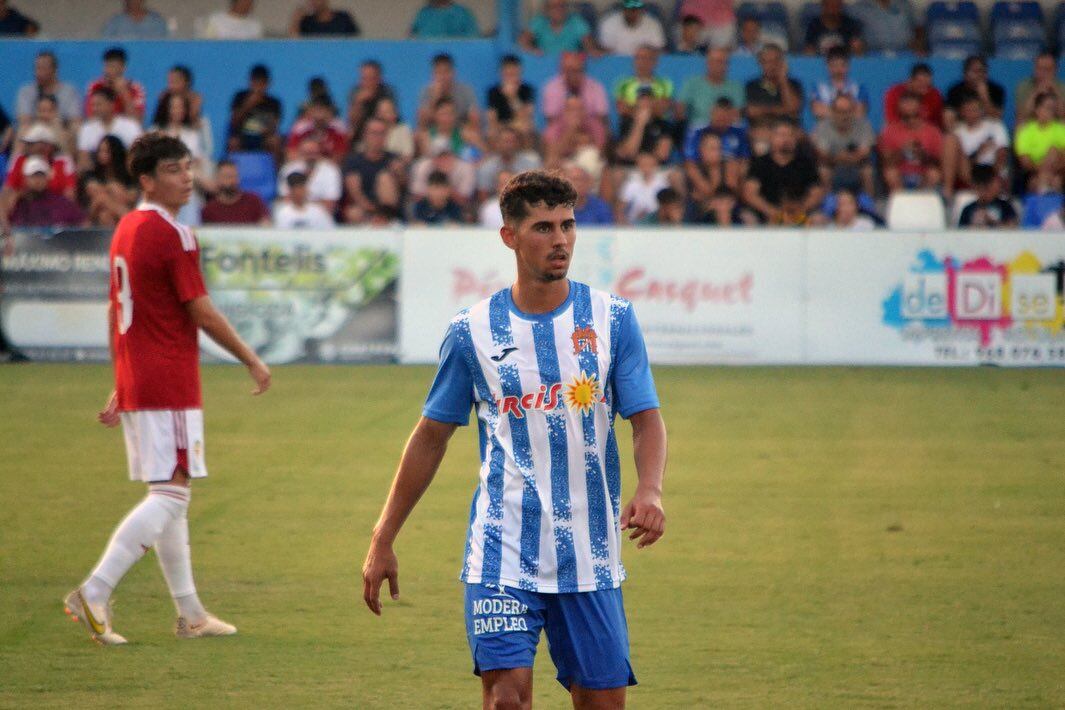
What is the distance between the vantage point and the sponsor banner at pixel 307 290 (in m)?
16.7

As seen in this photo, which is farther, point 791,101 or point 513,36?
point 513,36

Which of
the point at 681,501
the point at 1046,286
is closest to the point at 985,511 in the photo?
the point at 681,501

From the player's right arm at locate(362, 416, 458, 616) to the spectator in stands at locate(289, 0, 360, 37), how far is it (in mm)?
17809

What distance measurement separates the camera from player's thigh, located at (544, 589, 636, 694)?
4.07 meters

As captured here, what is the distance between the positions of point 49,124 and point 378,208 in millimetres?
4338

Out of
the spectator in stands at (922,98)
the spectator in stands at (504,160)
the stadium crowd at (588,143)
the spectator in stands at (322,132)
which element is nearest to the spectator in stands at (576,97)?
the stadium crowd at (588,143)

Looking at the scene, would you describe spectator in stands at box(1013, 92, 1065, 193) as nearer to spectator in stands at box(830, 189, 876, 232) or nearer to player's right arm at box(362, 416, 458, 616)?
spectator in stands at box(830, 189, 876, 232)

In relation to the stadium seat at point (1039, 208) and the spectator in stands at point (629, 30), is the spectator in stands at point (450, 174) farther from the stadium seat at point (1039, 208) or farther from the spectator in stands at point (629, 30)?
the stadium seat at point (1039, 208)

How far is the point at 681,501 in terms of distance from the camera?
955 cm

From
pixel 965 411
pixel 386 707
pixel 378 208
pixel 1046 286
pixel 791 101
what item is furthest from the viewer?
pixel 791 101

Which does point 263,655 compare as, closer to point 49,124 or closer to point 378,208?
point 378,208

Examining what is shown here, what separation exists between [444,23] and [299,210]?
5.17 m

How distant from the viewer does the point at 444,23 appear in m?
21.7

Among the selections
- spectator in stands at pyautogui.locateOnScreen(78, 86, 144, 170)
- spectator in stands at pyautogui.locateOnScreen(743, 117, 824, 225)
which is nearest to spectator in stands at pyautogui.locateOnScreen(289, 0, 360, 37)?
spectator in stands at pyautogui.locateOnScreen(78, 86, 144, 170)
